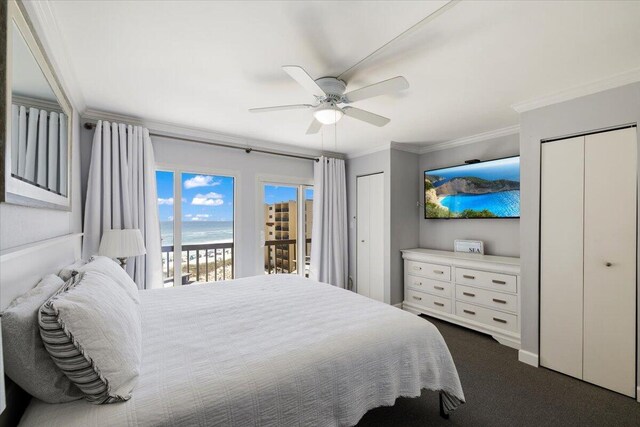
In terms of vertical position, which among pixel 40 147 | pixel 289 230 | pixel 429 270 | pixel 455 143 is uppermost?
pixel 455 143

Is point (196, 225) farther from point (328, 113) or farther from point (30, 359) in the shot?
point (30, 359)

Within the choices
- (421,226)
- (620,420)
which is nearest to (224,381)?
(620,420)

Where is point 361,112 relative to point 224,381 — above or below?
above

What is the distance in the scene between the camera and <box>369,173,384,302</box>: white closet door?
4.23m

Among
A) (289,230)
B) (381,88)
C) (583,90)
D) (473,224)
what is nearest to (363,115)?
(381,88)

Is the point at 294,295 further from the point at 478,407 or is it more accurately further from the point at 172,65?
the point at 172,65

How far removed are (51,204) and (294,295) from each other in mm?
1713

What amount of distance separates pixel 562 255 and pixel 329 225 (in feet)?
9.43

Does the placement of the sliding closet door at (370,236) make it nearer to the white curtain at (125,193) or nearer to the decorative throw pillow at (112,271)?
the white curtain at (125,193)

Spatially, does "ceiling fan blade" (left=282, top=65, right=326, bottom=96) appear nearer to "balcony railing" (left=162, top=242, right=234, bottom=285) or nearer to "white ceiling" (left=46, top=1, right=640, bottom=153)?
"white ceiling" (left=46, top=1, right=640, bottom=153)

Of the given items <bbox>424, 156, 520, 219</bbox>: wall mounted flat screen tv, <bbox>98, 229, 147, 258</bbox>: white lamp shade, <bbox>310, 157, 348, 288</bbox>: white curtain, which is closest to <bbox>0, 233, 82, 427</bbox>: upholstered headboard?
<bbox>98, 229, 147, 258</bbox>: white lamp shade

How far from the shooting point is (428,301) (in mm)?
3883

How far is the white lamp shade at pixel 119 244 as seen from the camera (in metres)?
2.56

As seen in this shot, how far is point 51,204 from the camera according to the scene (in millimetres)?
1637
